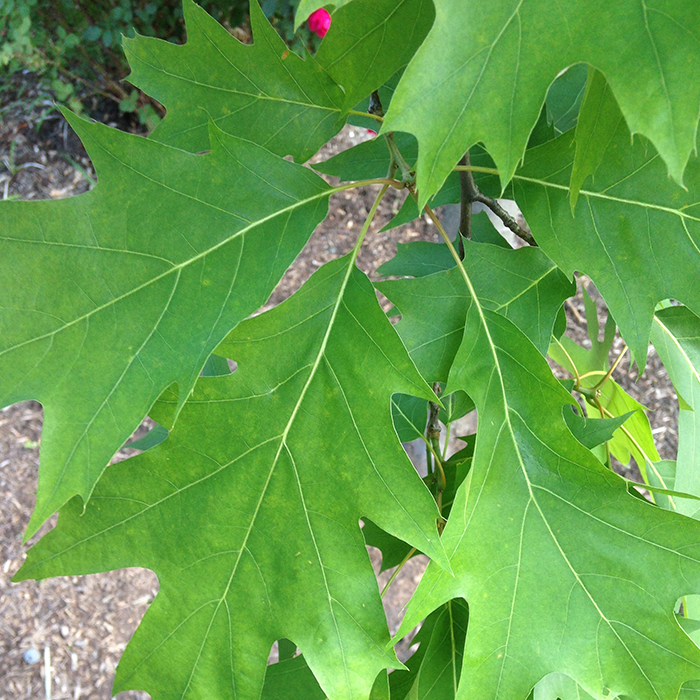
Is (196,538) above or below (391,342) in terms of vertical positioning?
below

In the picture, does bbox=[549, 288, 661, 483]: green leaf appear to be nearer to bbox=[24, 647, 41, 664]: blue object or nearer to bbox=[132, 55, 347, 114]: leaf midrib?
bbox=[132, 55, 347, 114]: leaf midrib

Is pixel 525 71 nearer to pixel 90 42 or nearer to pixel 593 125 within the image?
pixel 593 125

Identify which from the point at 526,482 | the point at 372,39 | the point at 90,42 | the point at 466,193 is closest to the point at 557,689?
the point at 526,482

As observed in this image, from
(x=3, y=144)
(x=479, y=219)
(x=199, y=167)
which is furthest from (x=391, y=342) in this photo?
(x=3, y=144)

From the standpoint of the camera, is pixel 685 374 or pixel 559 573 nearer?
pixel 559 573

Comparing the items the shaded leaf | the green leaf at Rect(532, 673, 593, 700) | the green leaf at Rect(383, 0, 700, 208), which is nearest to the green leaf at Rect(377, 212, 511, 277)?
the shaded leaf

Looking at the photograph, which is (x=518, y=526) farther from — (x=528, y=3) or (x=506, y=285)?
(x=528, y=3)
